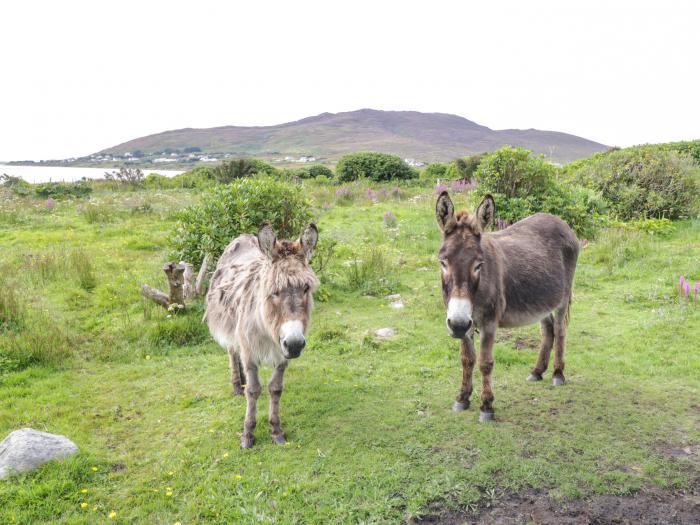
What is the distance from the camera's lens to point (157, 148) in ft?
590

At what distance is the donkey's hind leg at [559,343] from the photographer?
6125 millimetres

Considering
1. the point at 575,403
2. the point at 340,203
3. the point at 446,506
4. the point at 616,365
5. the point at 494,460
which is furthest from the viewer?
the point at 340,203

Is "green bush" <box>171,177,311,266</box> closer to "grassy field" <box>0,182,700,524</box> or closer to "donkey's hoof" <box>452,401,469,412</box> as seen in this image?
"grassy field" <box>0,182,700,524</box>

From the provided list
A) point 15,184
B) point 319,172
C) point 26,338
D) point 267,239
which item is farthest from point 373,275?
point 15,184

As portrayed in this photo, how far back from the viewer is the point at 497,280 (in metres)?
5.15

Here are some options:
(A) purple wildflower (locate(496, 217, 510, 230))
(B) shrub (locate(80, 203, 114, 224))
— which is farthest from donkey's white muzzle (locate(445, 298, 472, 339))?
(B) shrub (locate(80, 203, 114, 224))

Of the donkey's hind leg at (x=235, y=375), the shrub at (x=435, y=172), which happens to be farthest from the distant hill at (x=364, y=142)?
the donkey's hind leg at (x=235, y=375)

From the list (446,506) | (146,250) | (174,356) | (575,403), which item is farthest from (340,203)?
(446,506)

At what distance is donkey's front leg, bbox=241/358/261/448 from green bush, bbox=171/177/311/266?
4.18m

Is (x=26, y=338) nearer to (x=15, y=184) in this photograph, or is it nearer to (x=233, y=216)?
(x=233, y=216)

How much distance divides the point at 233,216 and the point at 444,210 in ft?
17.2

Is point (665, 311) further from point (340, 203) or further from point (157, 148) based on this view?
point (157, 148)

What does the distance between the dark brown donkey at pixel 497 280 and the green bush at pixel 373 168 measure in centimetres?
2483

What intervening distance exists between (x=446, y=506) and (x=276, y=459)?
68.1 inches
